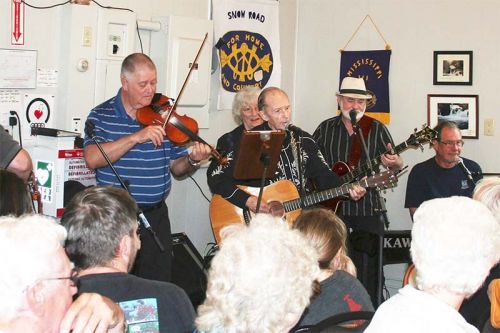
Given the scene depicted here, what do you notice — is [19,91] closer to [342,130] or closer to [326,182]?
[326,182]

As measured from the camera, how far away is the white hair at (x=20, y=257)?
1697 mm

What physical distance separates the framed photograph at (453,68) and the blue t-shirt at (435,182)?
2.45ft

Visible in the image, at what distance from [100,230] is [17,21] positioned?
7.73ft

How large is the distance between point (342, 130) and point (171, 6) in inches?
60.3

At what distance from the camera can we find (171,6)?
5590mm

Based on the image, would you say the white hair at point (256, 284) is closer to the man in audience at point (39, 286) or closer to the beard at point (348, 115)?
the man in audience at point (39, 286)

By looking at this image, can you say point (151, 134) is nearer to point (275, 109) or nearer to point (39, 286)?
point (275, 109)

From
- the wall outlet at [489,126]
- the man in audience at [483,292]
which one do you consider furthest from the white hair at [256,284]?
the wall outlet at [489,126]

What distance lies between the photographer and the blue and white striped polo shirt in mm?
4195

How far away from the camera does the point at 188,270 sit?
5203 mm

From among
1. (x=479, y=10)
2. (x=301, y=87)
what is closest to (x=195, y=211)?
(x=301, y=87)

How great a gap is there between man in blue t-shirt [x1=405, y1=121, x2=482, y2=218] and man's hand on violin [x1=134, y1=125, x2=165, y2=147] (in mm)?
2506

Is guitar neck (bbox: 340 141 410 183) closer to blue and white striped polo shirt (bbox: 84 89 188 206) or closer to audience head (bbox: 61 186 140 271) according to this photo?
blue and white striped polo shirt (bbox: 84 89 188 206)

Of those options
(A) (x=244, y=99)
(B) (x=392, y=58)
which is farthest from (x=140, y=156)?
(B) (x=392, y=58)
